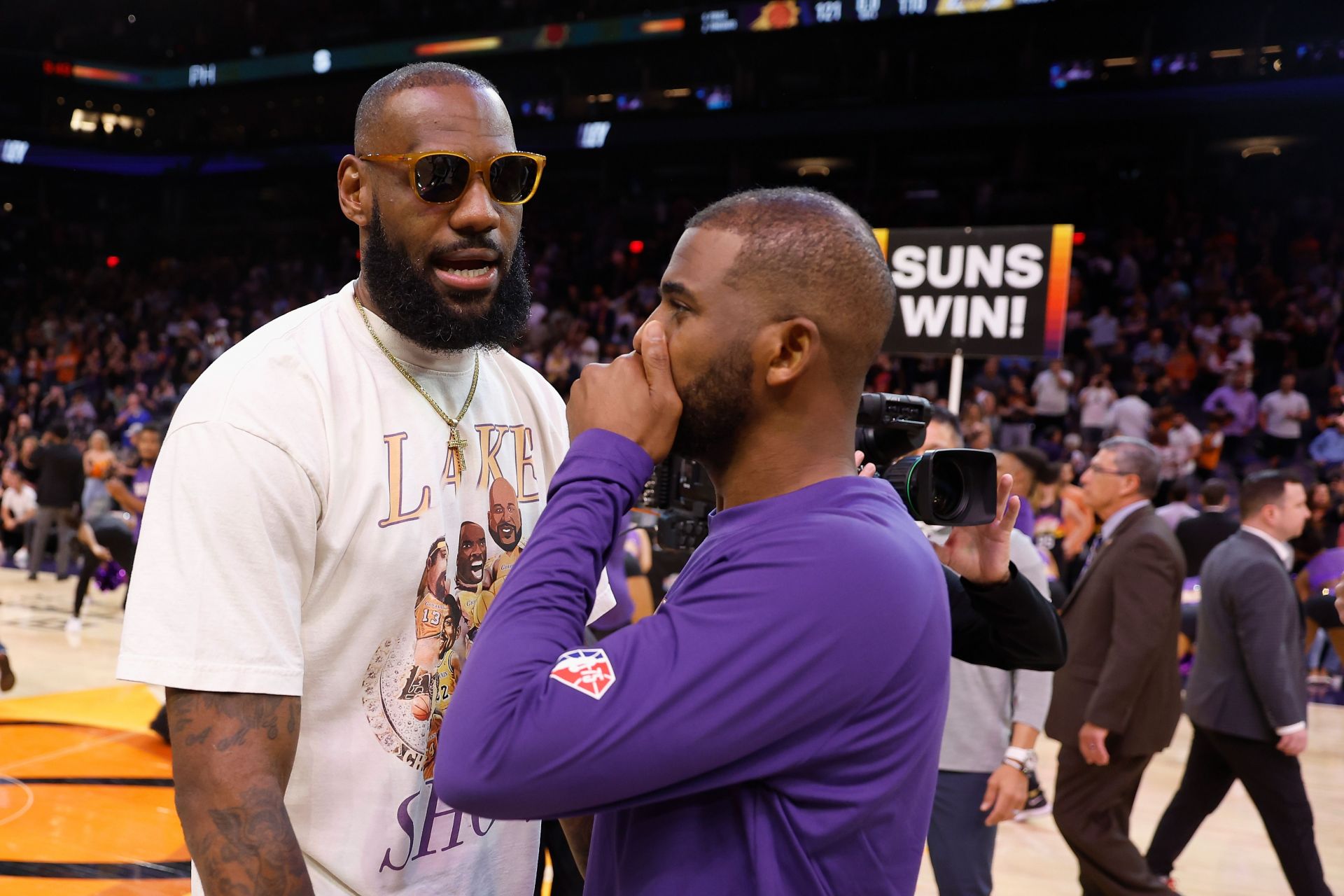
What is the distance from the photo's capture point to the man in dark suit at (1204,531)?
739 cm

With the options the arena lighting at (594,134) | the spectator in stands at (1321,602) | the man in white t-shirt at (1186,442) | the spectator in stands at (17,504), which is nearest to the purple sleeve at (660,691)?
the spectator in stands at (1321,602)

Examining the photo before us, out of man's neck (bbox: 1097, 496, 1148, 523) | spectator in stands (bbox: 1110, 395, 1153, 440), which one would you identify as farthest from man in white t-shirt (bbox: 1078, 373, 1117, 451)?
man's neck (bbox: 1097, 496, 1148, 523)

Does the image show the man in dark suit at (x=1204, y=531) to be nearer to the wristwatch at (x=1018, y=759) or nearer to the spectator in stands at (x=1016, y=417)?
the spectator in stands at (x=1016, y=417)

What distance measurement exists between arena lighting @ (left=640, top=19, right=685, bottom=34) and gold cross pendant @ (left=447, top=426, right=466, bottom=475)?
1903 cm

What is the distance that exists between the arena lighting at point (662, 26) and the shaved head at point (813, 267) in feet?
63.1

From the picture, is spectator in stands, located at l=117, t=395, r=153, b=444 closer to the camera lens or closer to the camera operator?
the camera operator

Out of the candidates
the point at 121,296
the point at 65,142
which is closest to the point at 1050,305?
the point at 121,296

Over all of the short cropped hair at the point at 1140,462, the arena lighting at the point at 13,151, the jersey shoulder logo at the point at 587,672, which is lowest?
the short cropped hair at the point at 1140,462

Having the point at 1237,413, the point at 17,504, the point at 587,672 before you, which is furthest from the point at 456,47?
the point at 587,672

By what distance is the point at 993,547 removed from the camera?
1771 mm

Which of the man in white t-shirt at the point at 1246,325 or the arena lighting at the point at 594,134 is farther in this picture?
the arena lighting at the point at 594,134

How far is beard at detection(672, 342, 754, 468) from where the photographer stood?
4.09ft

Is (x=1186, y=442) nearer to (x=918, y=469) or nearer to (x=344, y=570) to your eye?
(x=918, y=469)

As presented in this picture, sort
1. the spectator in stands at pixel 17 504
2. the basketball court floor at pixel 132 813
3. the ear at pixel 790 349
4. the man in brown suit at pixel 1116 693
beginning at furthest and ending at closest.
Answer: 1. the spectator in stands at pixel 17 504
2. the basketball court floor at pixel 132 813
3. the man in brown suit at pixel 1116 693
4. the ear at pixel 790 349
